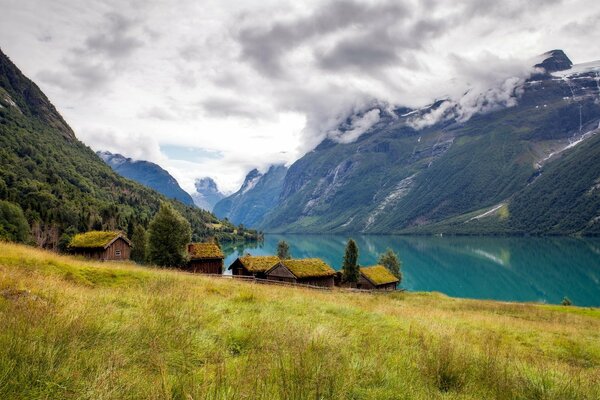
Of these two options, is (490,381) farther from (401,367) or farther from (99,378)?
(99,378)

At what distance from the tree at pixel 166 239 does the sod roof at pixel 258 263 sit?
11.7 m

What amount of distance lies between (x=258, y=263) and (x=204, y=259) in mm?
9706

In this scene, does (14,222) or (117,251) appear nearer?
(117,251)

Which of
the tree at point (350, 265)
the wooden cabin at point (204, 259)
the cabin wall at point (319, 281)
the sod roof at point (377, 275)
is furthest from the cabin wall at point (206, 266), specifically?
the sod roof at point (377, 275)

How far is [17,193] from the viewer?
123 meters

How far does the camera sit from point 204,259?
2461 inches

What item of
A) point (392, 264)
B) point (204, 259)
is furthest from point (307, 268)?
point (392, 264)

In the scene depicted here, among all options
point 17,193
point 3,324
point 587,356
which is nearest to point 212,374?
point 3,324

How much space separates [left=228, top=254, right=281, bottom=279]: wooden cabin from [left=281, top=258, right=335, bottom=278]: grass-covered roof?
2.54m

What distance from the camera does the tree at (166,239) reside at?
50.0m

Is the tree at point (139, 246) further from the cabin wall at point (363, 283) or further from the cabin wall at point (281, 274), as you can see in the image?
the cabin wall at point (363, 283)

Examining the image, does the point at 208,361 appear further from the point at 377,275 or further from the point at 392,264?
the point at 392,264

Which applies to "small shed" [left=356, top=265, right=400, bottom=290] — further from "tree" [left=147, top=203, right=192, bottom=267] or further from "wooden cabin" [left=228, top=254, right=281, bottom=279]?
"tree" [left=147, top=203, right=192, bottom=267]

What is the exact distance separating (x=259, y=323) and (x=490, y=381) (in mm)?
4893
